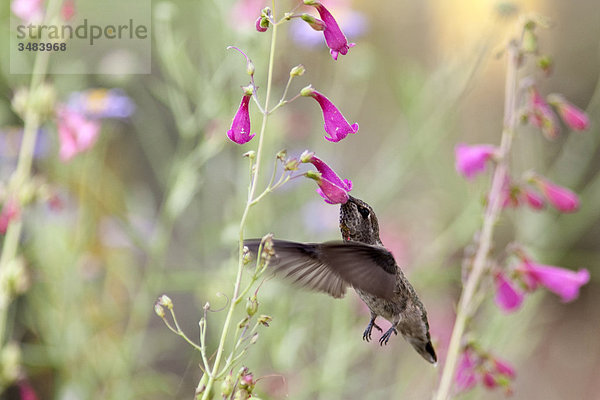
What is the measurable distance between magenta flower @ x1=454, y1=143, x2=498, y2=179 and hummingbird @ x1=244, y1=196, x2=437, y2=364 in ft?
1.29

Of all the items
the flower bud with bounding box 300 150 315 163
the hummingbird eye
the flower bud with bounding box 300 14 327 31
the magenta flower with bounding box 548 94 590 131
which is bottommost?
the hummingbird eye

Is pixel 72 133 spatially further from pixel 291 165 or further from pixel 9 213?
pixel 291 165

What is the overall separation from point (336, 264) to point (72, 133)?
1.01 m

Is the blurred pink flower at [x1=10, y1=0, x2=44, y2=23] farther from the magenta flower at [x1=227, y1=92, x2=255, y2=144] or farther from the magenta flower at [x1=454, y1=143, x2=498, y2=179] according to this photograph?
the magenta flower at [x1=454, y1=143, x2=498, y2=179]

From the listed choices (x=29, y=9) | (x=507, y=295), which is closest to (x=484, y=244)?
(x=507, y=295)

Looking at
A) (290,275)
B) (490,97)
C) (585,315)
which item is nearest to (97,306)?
(290,275)

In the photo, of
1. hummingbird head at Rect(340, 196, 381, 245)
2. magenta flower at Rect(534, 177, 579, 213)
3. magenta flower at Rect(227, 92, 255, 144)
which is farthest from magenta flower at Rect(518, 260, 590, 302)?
magenta flower at Rect(227, 92, 255, 144)

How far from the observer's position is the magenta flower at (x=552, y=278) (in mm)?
1392

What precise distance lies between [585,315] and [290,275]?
4958 millimetres

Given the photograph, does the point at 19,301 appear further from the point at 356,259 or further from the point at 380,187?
the point at 356,259

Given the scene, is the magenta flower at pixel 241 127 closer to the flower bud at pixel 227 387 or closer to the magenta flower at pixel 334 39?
the magenta flower at pixel 334 39

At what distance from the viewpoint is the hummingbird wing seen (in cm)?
92

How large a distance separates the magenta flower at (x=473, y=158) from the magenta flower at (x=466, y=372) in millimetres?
385

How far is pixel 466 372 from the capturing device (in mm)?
1366
